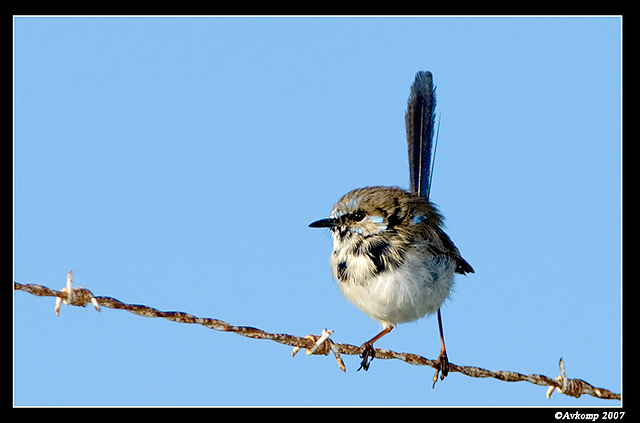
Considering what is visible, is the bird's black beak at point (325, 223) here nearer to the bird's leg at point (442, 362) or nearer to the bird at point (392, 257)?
the bird at point (392, 257)

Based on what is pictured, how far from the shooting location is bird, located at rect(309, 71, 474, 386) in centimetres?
531

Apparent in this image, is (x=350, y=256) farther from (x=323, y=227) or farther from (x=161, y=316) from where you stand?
(x=161, y=316)

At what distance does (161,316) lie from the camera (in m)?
3.56

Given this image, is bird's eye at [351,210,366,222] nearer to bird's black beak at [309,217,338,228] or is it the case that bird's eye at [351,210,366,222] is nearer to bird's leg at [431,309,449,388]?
bird's black beak at [309,217,338,228]

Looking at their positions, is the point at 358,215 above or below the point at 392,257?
above

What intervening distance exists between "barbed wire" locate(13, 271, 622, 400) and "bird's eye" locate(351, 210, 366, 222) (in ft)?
5.19

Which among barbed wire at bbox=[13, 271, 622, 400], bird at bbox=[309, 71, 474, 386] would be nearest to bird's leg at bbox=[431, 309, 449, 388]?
bird at bbox=[309, 71, 474, 386]

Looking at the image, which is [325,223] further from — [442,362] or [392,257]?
[442,362]

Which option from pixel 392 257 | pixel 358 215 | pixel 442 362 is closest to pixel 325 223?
pixel 358 215

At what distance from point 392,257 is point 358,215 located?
23.0 inches

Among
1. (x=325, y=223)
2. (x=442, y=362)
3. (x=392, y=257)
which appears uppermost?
(x=325, y=223)

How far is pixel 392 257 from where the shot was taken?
5.35 meters
